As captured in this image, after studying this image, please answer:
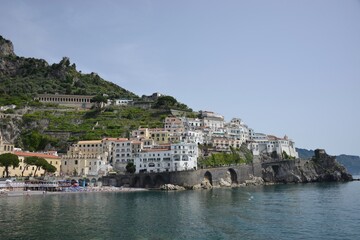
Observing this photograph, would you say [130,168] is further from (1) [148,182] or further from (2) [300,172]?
(2) [300,172]

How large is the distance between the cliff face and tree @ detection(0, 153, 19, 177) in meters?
51.8

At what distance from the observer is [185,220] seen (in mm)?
32625

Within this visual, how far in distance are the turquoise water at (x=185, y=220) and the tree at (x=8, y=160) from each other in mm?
23678

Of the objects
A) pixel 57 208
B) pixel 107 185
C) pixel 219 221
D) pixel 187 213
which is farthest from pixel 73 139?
pixel 219 221

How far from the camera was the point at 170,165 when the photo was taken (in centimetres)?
7188

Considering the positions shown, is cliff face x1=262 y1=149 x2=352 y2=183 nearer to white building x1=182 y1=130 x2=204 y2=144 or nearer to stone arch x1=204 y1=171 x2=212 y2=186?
white building x1=182 y1=130 x2=204 y2=144

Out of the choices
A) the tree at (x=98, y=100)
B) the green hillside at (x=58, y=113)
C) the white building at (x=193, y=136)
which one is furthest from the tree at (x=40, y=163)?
the tree at (x=98, y=100)

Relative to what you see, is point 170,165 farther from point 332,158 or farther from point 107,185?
point 332,158

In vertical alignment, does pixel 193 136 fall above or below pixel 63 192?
above

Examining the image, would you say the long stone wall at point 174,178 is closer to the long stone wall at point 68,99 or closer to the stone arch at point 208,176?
the stone arch at point 208,176

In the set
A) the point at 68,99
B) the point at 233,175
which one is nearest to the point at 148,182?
the point at 233,175

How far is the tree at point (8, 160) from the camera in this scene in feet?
206

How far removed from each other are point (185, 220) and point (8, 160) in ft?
140

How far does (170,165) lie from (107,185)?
1259cm
